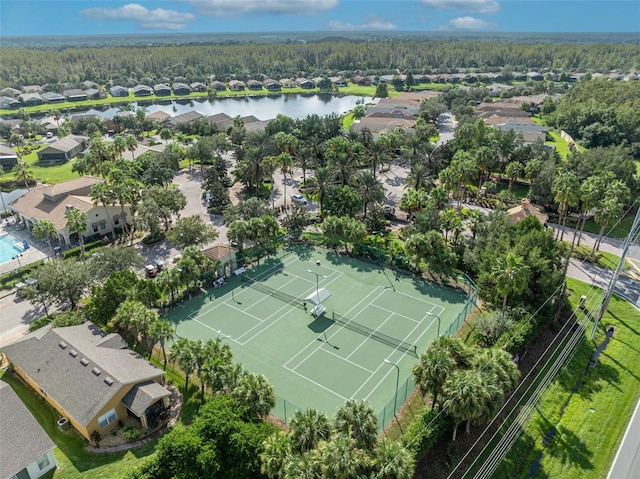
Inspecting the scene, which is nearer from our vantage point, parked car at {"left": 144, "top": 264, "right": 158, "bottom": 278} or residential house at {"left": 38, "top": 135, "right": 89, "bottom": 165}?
parked car at {"left": 144, "top": 264, "right": 158, "bottom": 278}

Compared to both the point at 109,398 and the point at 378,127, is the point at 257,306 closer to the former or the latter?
the point at 109,398

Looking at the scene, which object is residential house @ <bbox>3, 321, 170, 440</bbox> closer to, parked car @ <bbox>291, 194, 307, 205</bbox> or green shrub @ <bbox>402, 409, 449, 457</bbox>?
green shrub @ <bbox>402, 409, 449, 457</bbox>

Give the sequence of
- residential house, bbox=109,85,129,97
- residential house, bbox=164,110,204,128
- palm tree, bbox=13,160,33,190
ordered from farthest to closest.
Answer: residential house, bbox=109,85,129,97 < residential house, bbox=164,110,204,128 < palm tree, bbox=13,160,33,190

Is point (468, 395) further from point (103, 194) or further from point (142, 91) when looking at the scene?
point (142, 91)

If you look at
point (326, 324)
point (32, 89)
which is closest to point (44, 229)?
point (326, 324)

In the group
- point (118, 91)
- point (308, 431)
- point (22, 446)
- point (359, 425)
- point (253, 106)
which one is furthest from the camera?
point (118, 91)

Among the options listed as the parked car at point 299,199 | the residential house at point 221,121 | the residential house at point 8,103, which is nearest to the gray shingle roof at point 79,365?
the parked car at point 299,199

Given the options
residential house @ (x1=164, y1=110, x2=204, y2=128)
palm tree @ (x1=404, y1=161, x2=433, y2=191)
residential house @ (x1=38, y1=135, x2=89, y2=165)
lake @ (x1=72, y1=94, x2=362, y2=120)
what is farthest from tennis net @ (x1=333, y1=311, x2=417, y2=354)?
lake @ (x1=72, y1=94, x2=362, y2=120)
